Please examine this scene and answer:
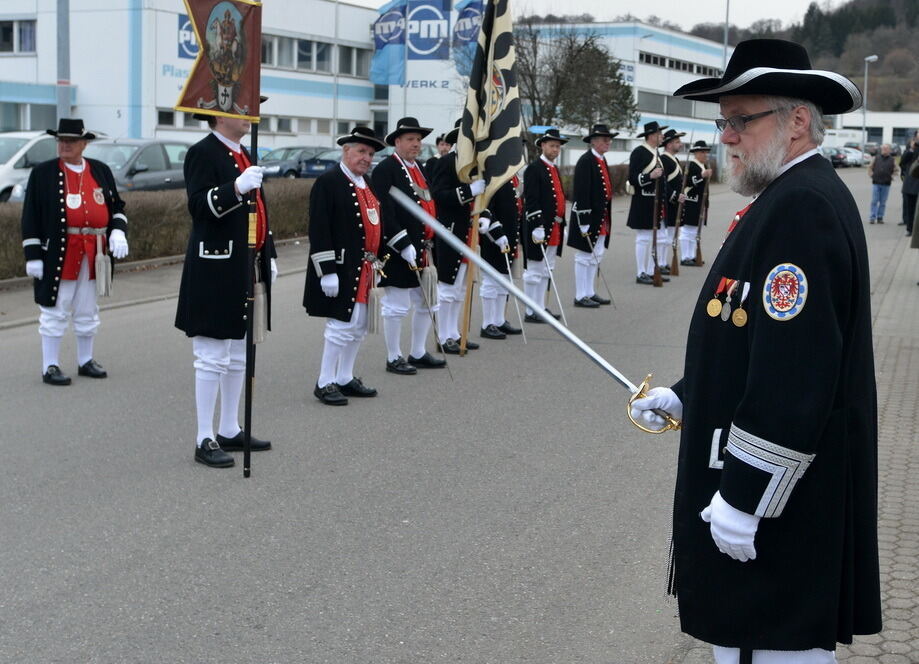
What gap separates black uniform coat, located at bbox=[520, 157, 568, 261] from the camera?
40.5ft

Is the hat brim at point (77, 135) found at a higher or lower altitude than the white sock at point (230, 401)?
higher

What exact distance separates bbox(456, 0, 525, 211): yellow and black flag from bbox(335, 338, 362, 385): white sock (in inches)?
101

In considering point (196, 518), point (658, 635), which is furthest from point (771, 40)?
point (196, 518)

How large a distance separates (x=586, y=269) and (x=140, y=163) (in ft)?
32.7

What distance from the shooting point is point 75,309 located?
8.93 meters

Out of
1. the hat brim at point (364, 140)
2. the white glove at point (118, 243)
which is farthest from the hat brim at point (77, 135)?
the hat brim at point (364, 140)

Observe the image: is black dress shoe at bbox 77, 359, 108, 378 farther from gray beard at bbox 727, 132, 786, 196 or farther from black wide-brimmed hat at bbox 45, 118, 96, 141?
gray beard at bbox 727, 132, 786, 196

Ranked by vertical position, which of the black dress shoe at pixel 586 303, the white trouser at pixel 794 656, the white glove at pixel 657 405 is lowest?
the black dress shoe at pixel 586 303

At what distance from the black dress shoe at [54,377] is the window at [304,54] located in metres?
43.9

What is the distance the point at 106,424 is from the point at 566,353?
4.59 meters

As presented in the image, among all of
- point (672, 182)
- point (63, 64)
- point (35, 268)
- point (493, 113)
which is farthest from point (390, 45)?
point (35, 268)

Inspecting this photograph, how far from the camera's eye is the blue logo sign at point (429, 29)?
3913 cm

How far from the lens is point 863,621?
2770 mm

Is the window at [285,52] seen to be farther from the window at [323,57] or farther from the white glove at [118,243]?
the white glove at [118,243]
